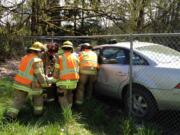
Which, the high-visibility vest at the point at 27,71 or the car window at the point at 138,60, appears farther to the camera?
the car window at the point at 138,60

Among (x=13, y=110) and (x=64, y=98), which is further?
(x=64, y=98)

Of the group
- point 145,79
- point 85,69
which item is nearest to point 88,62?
point 85,69

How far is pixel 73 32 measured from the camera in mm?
13523

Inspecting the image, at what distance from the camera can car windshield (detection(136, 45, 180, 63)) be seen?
664cm

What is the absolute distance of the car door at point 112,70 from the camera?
7062 millimetres

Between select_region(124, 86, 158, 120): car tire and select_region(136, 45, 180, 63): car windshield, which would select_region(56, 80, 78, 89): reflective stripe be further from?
select_region(136, 45, 180, 63): car windshield

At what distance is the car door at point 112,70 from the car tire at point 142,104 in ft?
1.29

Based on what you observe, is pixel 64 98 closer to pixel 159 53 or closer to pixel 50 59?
pixel 50 59

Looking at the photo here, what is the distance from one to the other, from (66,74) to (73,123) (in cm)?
103

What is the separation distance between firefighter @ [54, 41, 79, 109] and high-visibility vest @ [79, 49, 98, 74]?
1.05 ft

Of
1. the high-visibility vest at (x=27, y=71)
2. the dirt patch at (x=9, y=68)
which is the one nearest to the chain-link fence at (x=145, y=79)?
the high-visibility vest at (x=27, y=71)

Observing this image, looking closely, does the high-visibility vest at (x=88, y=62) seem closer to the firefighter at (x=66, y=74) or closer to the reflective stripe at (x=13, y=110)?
the firefighter at (x=66, y=74)

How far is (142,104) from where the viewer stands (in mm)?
6707

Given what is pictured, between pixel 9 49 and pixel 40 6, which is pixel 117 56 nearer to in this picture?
pixel 40 6
